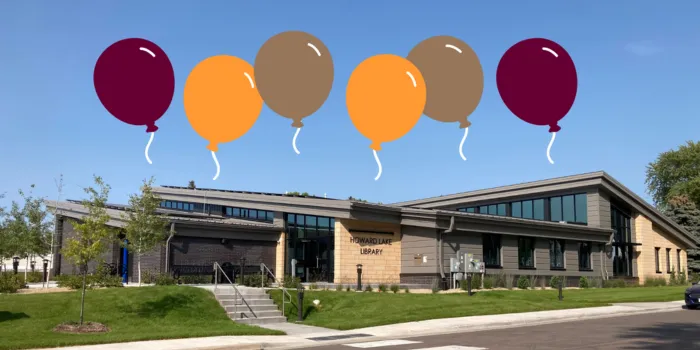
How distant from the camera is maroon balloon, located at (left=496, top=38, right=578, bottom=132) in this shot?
14883 mm

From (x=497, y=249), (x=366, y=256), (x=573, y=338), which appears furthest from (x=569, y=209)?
(x=573, y=338)

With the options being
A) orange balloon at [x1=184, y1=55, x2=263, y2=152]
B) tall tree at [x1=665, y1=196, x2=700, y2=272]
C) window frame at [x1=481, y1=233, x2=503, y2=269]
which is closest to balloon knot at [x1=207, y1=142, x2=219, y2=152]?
orange balloon at [x1=184, y1=55, x2=263, y2=152]

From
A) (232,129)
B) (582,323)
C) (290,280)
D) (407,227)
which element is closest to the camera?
(232,129)

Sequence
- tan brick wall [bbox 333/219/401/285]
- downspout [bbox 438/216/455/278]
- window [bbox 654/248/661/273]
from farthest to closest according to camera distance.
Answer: window [bbox 654/248/661/273] < downspout [bbox 438/216/455/278] < tan brick wall [bbox 333/219/401/285]

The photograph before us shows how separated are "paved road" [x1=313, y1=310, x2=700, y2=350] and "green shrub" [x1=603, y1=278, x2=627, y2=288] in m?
20.7

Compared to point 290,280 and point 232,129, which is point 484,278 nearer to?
point 290,280

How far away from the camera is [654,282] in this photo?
46.2 m

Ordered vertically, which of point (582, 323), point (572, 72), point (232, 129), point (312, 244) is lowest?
point (582, 323)

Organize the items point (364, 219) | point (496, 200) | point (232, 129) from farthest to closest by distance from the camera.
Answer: point (496, 200)
point (364, 219)
point (232, 129)

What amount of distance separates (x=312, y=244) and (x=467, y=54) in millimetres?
24144

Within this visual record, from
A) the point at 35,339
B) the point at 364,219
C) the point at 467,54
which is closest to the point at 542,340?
the point at 467,54

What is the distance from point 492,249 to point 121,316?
2241cm

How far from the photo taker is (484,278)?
35.1 metres

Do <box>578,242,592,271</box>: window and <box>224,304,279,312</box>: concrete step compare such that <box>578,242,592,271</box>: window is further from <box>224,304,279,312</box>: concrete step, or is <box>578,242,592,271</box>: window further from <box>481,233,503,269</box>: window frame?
<box>224,304,279,312</box>: concrete step
